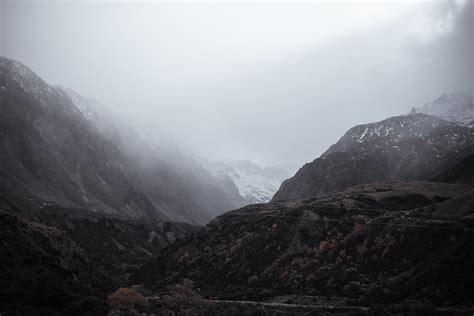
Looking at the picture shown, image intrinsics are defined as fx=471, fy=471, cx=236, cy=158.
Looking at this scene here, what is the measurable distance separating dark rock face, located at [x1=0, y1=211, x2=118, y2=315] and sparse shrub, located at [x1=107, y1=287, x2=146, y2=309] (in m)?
1.49

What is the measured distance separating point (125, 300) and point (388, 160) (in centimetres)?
13527

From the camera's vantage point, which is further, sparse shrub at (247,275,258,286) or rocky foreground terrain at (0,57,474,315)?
sparse shrub at (247,275,258,286)

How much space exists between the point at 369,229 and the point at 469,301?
74.9ft

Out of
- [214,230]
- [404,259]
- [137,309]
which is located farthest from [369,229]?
[214,230]

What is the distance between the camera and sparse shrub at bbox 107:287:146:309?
34.0 metres

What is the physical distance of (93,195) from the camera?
18275cm

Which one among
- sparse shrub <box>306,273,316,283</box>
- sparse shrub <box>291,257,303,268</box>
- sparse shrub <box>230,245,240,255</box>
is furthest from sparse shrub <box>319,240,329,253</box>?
sparse shrub <box>230,245,240,255</box>

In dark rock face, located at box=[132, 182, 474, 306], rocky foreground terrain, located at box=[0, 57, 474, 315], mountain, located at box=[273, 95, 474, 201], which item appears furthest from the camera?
mountain, located at box=[273, 95, 474, 201]

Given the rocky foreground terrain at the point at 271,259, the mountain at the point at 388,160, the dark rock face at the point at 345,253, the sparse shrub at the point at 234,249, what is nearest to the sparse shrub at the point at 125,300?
the rocky foreground terrain at the point at 271,259

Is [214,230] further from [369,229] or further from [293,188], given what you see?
[293,188]

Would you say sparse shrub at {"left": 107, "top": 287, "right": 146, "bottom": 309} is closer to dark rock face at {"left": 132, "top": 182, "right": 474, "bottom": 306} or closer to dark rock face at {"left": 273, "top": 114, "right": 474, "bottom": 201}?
dark rock face at {"left": 132, "top": 182, "right": 474, "bottom": 306}

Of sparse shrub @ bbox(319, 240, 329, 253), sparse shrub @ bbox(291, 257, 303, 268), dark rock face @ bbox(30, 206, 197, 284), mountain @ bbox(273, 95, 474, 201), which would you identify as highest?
mountain @ bbox(273, 95, 474, 201)

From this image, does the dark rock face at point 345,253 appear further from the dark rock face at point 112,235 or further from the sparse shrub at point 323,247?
the dark rock face at point 112,235

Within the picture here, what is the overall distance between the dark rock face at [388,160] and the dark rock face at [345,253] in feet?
204
